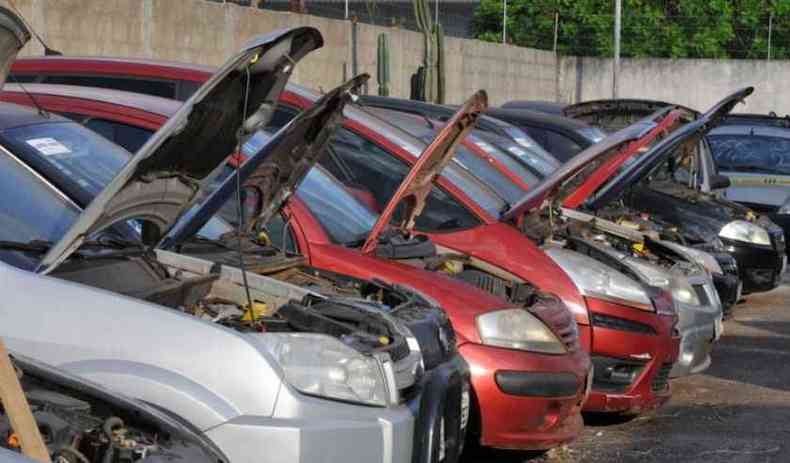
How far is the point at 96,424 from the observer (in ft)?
13.0

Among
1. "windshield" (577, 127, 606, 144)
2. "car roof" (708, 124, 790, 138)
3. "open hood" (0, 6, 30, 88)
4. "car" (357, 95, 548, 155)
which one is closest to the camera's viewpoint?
"open hood" (0, 6, 30, 88)

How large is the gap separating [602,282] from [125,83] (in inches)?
126

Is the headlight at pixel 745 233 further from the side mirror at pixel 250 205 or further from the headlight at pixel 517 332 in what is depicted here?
the side mirror at pixel 250 205

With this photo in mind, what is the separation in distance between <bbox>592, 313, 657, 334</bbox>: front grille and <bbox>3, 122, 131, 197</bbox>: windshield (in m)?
2.86

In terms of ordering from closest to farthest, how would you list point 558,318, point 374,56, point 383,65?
point 558,318 → point 383,65 → point 374,56

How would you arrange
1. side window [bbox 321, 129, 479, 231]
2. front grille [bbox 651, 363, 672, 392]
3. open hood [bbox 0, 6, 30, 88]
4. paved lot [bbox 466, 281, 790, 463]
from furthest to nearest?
side window [bbox 321, 129, 479, 231], front grille [bbox 651, 363, 672, 392], paved lot [bbox 466, 281, 790, 463], open hood [bbox 0, 6, 30, 88]

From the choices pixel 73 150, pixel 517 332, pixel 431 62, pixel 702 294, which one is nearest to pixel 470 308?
pixel 517 332

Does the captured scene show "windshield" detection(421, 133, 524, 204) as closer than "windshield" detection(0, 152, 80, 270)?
No

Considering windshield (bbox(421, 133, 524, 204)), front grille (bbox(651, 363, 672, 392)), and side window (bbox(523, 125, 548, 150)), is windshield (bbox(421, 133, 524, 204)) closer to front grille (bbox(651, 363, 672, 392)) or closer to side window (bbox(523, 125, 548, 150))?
front grille (bbox(651, 363, 672, 392))

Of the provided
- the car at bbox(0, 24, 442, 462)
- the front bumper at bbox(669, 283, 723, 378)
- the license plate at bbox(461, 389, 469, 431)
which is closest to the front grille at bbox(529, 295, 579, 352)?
the license plate at bbox(461, 389, 469, 431)

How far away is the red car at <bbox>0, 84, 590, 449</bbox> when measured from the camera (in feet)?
21.2

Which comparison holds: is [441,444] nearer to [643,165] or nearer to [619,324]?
[619,324]

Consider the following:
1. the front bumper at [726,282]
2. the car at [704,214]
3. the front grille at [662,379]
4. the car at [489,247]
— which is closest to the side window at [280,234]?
the car at [489,247]

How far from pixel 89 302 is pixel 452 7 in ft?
A: 110
